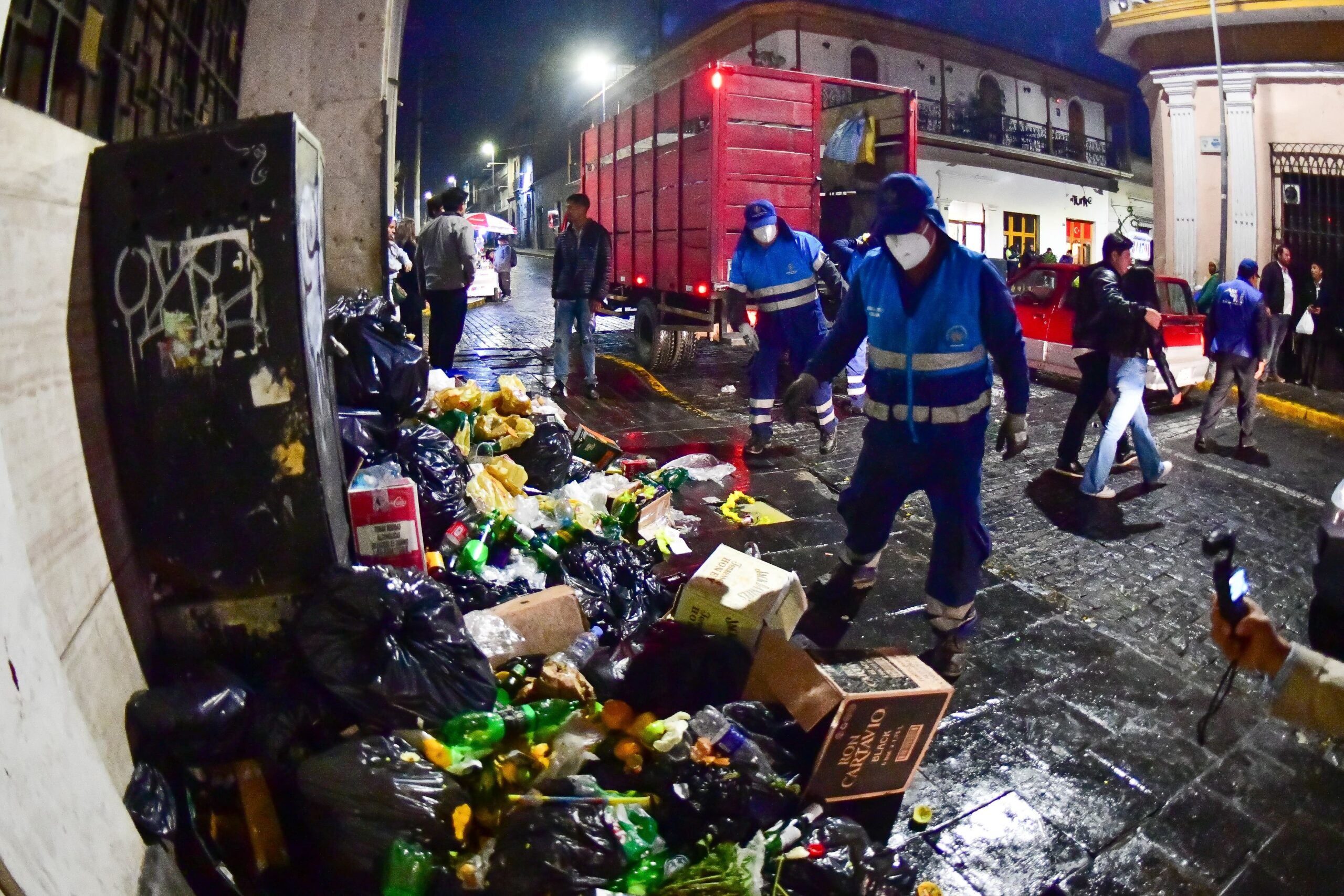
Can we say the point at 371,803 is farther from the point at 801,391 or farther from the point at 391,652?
the point at 801,391

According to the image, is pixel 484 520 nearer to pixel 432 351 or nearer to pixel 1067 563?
pixel 1067 563

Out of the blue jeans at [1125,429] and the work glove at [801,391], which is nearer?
the work glove at [801,391]

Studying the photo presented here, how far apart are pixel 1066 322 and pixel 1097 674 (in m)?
7.17

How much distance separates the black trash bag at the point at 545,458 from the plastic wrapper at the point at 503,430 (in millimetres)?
34

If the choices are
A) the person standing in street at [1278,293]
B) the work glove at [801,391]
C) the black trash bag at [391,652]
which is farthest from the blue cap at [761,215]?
the person standing in street at [1278,293]

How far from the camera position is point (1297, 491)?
6.12 metres

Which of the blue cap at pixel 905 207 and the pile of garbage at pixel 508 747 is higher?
the blue cap at pixel 905 207

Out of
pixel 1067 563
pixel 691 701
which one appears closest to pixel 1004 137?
pixel 1067 563

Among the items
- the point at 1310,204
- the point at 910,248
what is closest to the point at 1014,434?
the point at 910,248

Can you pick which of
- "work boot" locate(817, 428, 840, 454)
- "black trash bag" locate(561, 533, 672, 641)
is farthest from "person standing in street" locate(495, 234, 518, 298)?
"black trash bag" locate(561, 533, 672, 641)

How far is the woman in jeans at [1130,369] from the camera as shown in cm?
566

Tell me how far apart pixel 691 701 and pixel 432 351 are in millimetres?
6097

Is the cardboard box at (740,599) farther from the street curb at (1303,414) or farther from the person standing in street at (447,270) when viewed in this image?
the street curb at (1303,414)

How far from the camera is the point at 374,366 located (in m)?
3.86
